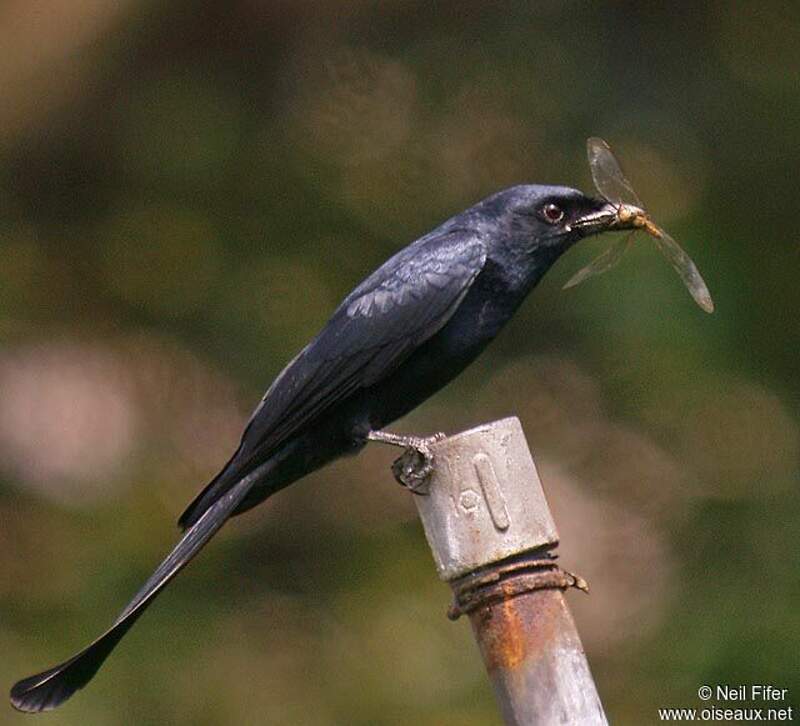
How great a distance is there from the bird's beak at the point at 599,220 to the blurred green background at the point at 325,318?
2.17m

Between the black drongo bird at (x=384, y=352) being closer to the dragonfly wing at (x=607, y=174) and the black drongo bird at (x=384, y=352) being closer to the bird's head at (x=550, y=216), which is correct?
the bird's head at (x=550, y=216)

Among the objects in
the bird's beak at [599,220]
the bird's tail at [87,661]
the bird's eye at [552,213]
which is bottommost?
the bird's tail at [87,661]

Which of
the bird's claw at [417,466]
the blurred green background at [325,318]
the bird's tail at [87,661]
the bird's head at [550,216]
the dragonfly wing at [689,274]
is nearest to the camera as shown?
the bird's claw at [417,466]

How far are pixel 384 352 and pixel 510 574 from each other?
1.08 metres

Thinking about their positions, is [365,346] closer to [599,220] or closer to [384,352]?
[384,352]

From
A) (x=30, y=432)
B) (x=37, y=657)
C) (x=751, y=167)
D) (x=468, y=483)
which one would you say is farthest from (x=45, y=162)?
(x=468, y=483)

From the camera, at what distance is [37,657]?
711 cm

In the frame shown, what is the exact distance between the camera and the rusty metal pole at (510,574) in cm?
355

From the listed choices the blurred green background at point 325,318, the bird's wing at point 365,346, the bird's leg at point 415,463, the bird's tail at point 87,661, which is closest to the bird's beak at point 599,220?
the bird's wing at point 365,346

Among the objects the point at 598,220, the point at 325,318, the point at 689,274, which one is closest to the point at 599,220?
the point at 598,220

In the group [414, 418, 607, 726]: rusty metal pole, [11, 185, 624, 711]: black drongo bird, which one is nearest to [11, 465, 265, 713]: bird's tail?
[11, 185, 624, 711]: black drongo bird

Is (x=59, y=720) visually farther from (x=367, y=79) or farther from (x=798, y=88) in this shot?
(x=798, y=88)

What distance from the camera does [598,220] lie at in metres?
4.91

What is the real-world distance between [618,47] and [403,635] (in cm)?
302
